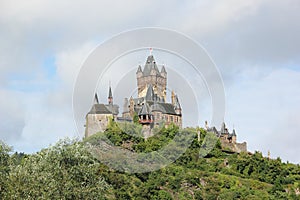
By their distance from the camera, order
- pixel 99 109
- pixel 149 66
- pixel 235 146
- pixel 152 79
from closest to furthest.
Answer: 1. pixel 99 109
2. pixel 152 79
3. pixel 235 146
4. pixel 149 66

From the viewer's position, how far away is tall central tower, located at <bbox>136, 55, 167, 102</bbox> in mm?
100519

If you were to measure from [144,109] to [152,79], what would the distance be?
10.0 m

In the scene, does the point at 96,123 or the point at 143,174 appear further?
the point at 96,123

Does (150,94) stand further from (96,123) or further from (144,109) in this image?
(96,123)

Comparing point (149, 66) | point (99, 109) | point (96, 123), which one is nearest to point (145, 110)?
point (99, 109)

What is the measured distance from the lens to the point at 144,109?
9250cm

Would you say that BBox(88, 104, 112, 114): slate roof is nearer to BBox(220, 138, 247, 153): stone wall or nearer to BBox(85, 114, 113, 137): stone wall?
BBox(85, 114, 113, 137): stone wall

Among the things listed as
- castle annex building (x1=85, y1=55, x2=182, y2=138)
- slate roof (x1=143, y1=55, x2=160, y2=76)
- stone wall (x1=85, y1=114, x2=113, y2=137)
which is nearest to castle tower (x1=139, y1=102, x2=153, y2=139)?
castle annex building (x1=85, y1=55, x2=182, y2=138)

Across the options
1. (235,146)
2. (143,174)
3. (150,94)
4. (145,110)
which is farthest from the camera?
(235,146)

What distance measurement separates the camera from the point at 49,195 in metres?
37.7

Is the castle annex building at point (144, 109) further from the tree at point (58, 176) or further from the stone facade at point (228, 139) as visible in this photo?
the tree at point (58, 176)

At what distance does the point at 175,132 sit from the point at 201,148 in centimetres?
510

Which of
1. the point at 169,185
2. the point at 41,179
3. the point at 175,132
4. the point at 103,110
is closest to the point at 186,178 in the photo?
the point at 169,185

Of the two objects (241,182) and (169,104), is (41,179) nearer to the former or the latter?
(241,182)
